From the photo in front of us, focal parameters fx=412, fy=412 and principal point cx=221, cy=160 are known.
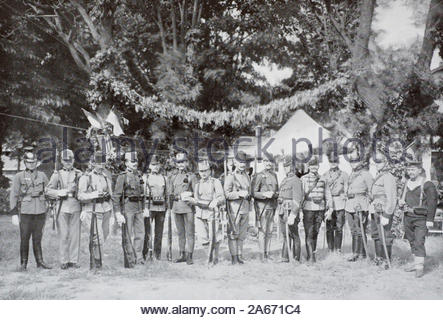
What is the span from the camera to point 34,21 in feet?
43.7

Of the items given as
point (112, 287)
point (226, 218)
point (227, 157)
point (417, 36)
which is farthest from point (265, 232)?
point (417, 36)

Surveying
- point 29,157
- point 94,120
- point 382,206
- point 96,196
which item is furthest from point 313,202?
point 94,120

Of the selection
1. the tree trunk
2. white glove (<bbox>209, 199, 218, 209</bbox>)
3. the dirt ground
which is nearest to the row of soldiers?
white glove (<bbox>209, 199, 218, 209</bbox>)

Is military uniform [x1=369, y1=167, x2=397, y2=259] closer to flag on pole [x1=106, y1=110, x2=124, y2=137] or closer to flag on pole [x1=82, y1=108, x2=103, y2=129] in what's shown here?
flag on pole [x1=106, y1=110, x2=124, y2=137]

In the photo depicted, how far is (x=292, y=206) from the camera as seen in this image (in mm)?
7191

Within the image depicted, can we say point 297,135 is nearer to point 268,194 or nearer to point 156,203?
point 268,194

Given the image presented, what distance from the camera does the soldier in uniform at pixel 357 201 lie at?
7414 mm

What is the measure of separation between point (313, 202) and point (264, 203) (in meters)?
0.88

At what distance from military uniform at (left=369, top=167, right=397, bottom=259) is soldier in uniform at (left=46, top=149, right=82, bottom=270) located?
5.07m

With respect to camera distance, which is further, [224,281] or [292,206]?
[292,206]

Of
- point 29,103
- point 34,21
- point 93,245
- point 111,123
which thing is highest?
point 34,21

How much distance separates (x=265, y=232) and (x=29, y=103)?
36.2 feet

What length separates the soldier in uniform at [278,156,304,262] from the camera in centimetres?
718
